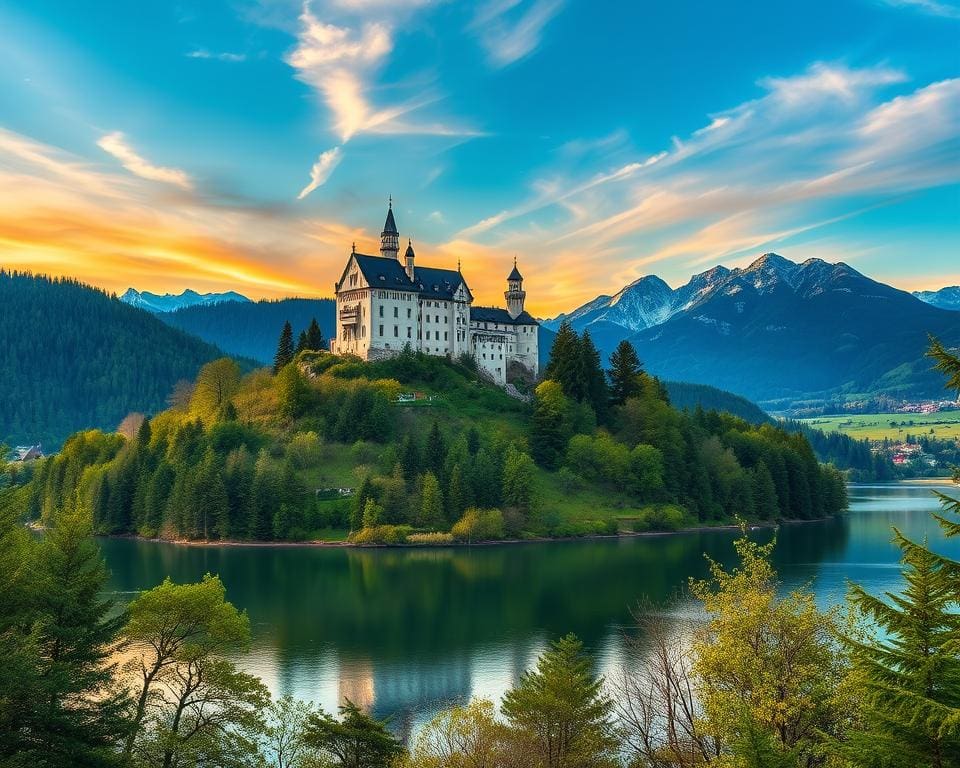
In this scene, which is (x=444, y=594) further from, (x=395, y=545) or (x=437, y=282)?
(x=437, y=282)

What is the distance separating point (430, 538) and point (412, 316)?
3787 cm

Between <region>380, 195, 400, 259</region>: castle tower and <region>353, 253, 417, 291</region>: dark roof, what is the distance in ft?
15.0

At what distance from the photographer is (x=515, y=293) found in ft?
452

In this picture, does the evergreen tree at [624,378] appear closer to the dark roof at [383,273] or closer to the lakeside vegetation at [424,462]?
the lakeside vegetation at [424,462]

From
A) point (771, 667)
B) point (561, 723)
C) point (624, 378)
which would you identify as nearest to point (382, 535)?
point (624, 378)

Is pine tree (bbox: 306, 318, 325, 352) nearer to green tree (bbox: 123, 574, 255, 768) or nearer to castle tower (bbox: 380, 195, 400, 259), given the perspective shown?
castle tower (bbox: 380, 195, 400, 259)

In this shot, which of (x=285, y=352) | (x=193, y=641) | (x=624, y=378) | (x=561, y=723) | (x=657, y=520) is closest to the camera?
(x=561, y=723)

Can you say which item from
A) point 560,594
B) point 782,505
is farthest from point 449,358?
point 560,594

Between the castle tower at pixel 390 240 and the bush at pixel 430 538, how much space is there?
4658 cm

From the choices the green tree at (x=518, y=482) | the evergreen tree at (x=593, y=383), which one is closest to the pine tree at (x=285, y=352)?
the green tree at (x=518, y=482)

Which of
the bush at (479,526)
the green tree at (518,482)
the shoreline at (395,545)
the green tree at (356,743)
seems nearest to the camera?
the green tree at (356,743)

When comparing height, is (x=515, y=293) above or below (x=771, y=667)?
above

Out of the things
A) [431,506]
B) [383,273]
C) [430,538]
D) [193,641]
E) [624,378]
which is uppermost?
[383,273]

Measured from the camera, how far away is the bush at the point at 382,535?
9012 cm
